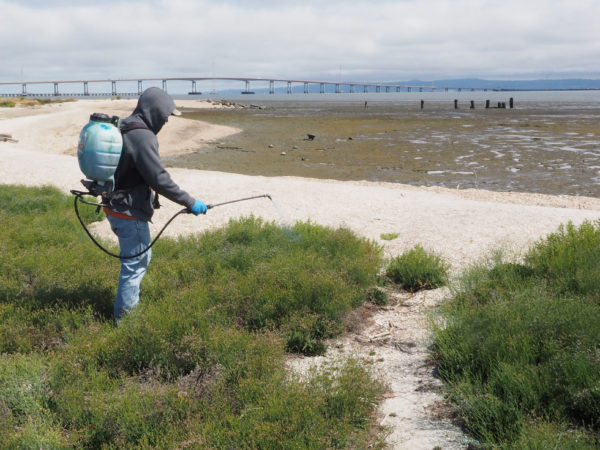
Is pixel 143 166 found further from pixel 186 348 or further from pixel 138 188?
pixel 186 348

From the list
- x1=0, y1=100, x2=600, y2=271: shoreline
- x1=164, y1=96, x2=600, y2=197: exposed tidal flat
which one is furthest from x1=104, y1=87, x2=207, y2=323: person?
x1=164, y1=96, x2=600, y2=197: exposed tidal flat

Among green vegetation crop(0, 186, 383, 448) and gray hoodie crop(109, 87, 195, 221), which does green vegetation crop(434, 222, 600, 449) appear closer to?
green vegetation crop(0, 186, 383, 448)

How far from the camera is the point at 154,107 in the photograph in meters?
4.91

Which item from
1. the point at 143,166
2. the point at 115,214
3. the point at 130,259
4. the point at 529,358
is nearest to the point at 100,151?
the point at 143,166

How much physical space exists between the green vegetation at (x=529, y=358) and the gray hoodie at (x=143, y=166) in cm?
276

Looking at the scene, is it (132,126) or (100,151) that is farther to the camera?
(132,126)

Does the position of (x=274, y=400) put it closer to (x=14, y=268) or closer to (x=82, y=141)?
(x=82, y=141)

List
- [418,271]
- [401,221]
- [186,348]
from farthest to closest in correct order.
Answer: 1. [401,221]
2. [418,271]
3. [186,348]

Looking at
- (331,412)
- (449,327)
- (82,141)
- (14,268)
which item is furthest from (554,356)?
(14,268)

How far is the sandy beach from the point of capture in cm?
422

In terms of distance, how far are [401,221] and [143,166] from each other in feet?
18.8

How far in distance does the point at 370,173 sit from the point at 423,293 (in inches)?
528

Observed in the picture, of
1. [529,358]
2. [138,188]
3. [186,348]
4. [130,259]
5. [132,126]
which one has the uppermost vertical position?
[132,126]

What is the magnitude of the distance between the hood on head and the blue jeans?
3.01ft
